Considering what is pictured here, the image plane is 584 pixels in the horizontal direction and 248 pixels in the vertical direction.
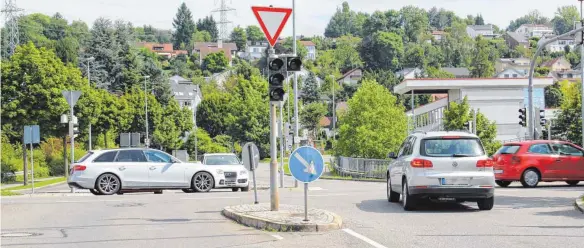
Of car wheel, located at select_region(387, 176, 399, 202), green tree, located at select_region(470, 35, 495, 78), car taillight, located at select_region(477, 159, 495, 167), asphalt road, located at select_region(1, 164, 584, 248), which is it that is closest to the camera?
asphalt road, located at select_region(1, 164, 584, 248)

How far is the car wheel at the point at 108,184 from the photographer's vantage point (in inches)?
945

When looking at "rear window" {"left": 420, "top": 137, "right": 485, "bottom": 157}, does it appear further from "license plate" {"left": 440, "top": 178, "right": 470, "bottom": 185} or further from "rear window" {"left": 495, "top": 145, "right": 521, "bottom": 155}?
"rear window" {"left": 495, "top": 145, "right": 521, "bottom": 155}

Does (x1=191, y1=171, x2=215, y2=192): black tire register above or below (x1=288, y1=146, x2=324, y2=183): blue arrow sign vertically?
below

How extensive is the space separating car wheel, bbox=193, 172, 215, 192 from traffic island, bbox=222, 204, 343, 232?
9089 millimetres

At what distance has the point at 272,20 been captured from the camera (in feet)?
47.9

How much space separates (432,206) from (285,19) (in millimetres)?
5703

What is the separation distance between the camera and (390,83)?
136500mm

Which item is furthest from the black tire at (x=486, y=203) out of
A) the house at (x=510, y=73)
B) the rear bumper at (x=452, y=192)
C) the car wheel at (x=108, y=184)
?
the house at (x=510, y=73)

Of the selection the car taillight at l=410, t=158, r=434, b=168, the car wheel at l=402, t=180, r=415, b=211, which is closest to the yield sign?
the car taillight at l=410, t=158, r=434, b=168

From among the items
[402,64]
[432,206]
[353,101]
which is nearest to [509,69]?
[402,64]

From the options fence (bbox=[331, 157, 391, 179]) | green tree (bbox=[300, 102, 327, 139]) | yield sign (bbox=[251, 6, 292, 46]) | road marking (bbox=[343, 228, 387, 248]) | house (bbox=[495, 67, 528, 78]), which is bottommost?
fence (bbox=[331, 157, 391, 179])

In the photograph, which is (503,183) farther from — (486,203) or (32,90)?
(32,90)

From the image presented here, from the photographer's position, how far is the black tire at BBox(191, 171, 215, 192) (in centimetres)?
2486

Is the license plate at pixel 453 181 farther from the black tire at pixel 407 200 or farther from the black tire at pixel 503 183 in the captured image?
the black tire at pixel 503 183
